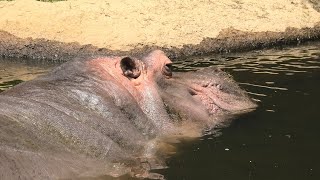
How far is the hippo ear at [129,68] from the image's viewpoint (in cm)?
483

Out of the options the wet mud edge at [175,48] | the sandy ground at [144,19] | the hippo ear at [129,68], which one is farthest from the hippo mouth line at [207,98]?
the sandy ground at [144,19]

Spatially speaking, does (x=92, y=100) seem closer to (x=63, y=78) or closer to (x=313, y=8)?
(x=63, y=78)

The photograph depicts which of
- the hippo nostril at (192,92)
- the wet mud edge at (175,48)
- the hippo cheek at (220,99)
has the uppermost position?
the wet mud edge at (175,48)

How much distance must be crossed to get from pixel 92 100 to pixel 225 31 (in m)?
9.04

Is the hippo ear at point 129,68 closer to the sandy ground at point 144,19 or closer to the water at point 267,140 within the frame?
the water at point 267,140

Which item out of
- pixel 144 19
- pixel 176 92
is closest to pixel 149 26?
pixel 144 19

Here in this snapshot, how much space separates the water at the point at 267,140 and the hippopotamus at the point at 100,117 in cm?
22

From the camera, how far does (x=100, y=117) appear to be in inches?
169

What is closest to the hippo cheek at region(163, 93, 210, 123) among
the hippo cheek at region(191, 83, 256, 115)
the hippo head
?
the hippo head

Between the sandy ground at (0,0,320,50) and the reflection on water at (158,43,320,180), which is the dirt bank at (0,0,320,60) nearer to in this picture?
the sandy ground at (0,0,320,50)

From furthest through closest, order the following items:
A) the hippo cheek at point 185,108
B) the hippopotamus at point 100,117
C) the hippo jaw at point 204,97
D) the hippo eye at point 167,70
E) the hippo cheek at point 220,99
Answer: the hippo cheek at point 220,99
the hippo eye at point 167,70
the hippo jaw at point 204,97
the hippo cheek at point 185,108
the hippopotamus at point 100,117

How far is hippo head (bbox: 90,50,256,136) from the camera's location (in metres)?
4.81

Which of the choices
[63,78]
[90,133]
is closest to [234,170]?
[90,133]

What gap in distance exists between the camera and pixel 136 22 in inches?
538
